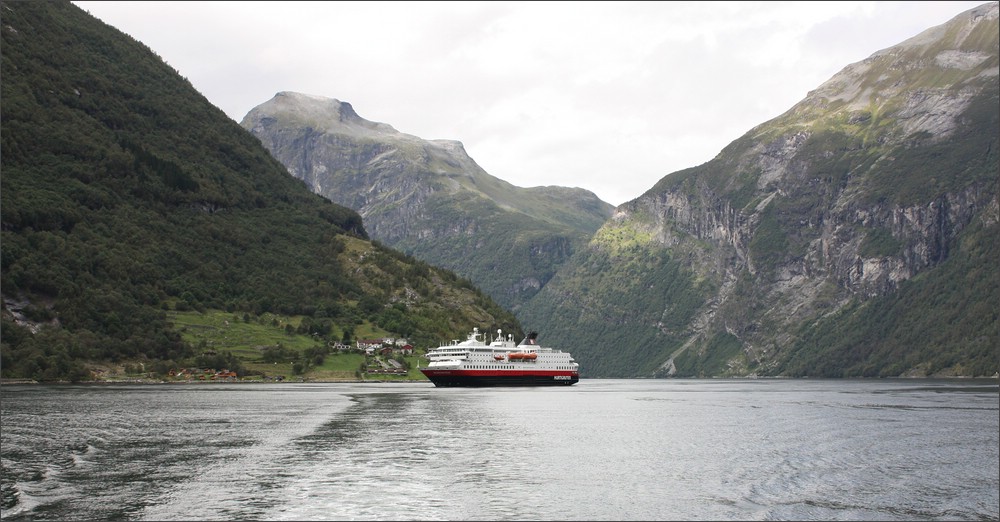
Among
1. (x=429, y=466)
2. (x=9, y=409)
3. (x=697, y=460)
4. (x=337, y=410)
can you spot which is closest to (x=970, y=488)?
(x=697, y=460)

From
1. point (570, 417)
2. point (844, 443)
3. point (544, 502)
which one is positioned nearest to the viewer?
point (544, 502)

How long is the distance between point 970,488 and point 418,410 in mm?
83027

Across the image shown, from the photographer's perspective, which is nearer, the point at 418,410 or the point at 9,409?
the point at 9,409

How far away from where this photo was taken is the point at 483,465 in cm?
7425

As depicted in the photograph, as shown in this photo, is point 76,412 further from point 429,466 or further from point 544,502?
point 544,502

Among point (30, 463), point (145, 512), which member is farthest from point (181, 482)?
point (30, 463)

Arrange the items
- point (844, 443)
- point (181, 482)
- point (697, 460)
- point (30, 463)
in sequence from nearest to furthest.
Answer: point (181, 482) < point (30, 463) < point (697, 460) < point (844, 443)

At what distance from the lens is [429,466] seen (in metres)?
72.8

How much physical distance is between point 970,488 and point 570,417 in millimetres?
68557

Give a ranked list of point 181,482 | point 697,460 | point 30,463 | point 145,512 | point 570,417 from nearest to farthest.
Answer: point 145,512 < point 181,482 < point 30,463 < point 697,460 < point 570,417

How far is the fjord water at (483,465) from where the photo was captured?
56.4m

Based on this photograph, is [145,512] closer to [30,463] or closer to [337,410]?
[30,463]

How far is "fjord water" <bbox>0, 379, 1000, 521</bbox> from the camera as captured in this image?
56375mm

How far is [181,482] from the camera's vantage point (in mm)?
64000
